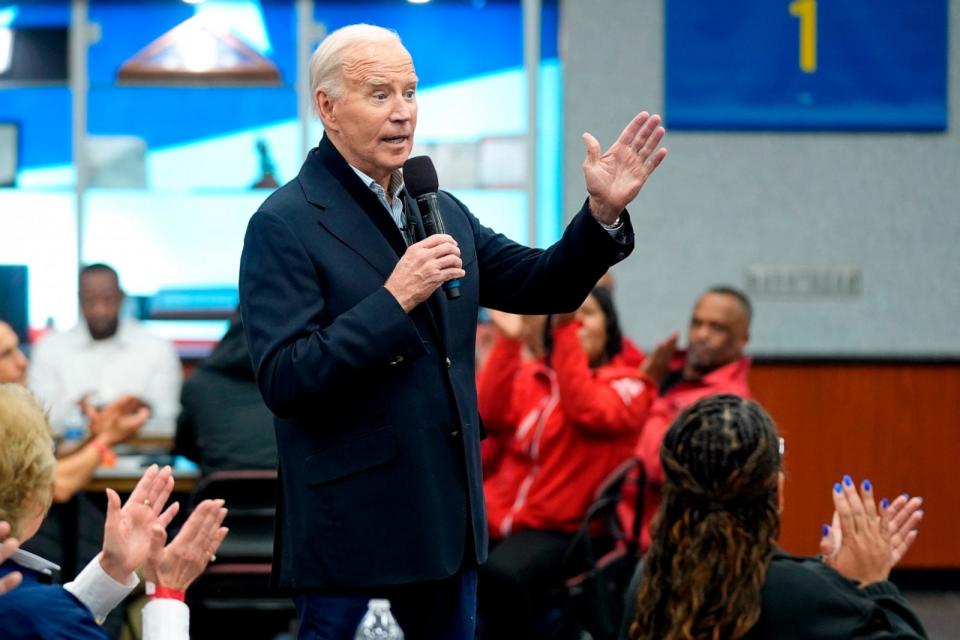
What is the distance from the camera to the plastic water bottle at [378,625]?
2105 millimetres

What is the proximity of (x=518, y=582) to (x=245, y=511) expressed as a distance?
842 mm

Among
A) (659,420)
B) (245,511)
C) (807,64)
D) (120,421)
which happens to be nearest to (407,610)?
(245,511)

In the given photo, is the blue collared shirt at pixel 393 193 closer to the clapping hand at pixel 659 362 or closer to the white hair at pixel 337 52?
the white hair at pixel 337 52

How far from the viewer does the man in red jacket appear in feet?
16.3

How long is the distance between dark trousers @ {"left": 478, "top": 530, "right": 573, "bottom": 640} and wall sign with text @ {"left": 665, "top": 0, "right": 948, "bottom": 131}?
3327mm

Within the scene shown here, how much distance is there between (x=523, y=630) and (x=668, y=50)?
12.4 feet

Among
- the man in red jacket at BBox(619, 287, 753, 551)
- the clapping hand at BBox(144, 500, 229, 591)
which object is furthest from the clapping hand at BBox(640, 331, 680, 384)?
the clapping hand at BBox(144, 500, 229, 591)

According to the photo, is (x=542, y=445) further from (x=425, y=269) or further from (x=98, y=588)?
(x=98, y=588)

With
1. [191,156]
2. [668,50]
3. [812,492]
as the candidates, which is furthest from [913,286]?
[191,156]

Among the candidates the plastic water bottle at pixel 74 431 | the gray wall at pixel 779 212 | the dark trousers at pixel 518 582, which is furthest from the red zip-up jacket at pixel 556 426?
the gray wall at pixel 779 212

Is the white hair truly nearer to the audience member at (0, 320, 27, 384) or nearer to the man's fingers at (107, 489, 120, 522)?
the man's fingers at (107, 489, 120, 522)

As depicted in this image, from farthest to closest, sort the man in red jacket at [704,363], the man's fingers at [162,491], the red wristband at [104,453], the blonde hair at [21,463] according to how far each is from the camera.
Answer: the man in red jacket at [704,363] < the red wristband at [104,453] < the man's fingers at [162,491] < the blonde hair at [21,463]

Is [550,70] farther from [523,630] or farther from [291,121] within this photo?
[523,630]

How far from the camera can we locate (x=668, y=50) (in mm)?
7359
